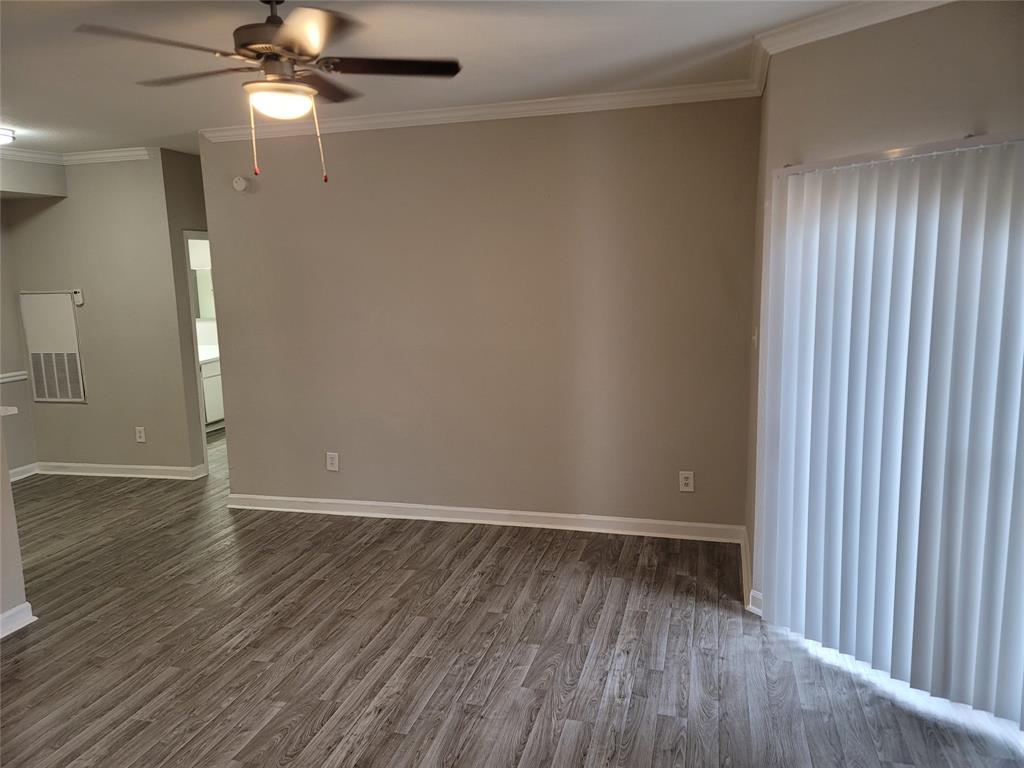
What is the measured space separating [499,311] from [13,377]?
174 inches

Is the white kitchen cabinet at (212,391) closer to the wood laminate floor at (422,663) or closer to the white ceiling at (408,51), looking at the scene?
the wood laminate floor at (422,663)

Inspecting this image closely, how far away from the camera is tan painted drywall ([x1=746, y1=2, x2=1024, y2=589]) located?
2.28m

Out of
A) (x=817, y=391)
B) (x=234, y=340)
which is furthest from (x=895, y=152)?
(x=234, y=340)

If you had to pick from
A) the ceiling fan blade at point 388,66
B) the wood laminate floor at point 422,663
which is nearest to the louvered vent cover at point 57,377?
the wood laminate floor at point 422,663

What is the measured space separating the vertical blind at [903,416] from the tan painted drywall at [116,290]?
4636mm

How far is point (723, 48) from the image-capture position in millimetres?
3145

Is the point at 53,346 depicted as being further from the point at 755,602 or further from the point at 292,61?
the point at 755,602

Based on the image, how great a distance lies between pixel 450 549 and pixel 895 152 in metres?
3.03

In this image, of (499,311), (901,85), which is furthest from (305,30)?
(499,311)

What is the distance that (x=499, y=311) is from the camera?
175 inches

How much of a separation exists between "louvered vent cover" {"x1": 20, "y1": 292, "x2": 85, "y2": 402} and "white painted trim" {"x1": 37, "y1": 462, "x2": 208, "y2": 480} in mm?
575

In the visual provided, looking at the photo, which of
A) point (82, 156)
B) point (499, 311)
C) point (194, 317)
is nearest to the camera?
point (499, 311)

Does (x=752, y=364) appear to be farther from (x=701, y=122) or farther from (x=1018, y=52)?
(x=1018, y=52)

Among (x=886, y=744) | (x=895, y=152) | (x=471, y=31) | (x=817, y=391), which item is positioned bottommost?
(x=886, y=744)
